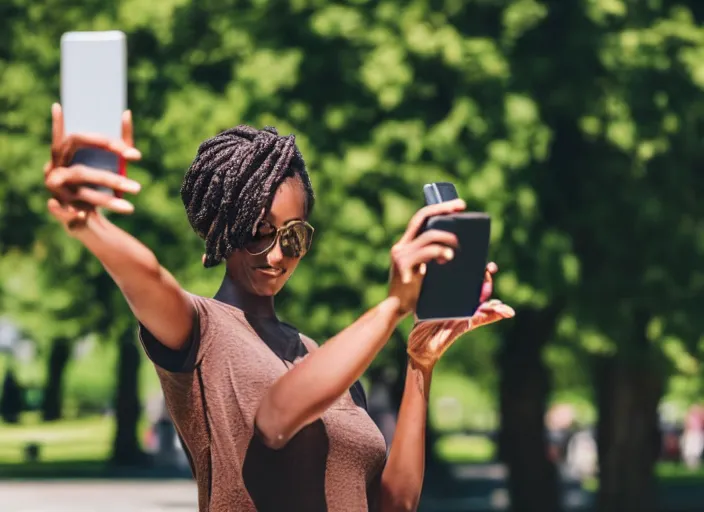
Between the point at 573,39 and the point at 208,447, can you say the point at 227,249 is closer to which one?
the point at 208,447

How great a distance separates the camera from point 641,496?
19953mm

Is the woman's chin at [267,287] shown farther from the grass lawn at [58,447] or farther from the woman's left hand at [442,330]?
the grass lawn at [58,447]

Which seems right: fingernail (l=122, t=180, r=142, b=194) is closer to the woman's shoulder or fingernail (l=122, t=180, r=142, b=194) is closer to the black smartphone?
the woman's shoulder

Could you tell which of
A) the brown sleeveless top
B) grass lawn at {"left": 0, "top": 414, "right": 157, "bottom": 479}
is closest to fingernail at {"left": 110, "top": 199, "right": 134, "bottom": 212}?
the brown sleeveless top

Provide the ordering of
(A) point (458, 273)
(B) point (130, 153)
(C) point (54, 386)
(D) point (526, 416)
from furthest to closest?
(C) point (54, 386) → (D) point (526, 416) → (A) point (458, 273) → (B) point (130, 153)

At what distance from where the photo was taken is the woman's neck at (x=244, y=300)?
3574mm

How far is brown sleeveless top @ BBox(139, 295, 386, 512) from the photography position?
3336mm

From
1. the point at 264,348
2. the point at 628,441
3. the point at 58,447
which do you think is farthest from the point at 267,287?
the point at 58,447

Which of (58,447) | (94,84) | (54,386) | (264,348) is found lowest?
(58,447)

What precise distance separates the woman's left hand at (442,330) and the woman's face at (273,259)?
311 mm

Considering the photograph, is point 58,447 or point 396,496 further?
point 58,447

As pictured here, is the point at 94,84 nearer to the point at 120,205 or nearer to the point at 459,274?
the point at 120,205

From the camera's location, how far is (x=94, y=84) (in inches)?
117

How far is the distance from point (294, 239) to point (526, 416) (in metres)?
16.7
